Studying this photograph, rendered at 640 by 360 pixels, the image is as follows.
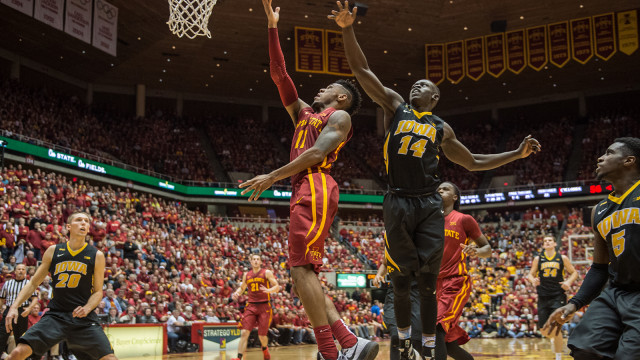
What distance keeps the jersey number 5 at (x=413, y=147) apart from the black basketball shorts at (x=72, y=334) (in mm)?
3495

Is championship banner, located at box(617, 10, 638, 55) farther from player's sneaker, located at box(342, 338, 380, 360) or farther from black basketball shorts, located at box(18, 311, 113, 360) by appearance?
black basketball shorts, located at box(18, 311, 113, 360)

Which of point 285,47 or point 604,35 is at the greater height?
point 285,47

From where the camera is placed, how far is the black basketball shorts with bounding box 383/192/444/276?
5.30 m

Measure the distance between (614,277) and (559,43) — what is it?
27092mm

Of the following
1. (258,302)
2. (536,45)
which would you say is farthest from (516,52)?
(258,302)

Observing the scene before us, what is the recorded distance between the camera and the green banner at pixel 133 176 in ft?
84.9

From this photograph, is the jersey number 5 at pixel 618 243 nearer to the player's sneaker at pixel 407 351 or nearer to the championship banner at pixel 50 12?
the player's sneaker at pixel 407 351

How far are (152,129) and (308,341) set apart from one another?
20.6 meters

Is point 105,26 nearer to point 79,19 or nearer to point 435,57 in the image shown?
point 79,19

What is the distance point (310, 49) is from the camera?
2930 centimetres

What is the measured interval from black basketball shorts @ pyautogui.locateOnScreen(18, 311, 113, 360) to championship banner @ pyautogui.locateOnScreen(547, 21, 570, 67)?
27.0 meters

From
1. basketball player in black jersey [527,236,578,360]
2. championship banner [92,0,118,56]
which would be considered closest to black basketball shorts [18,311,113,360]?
basketball player in black jersey [527,236,578,360]

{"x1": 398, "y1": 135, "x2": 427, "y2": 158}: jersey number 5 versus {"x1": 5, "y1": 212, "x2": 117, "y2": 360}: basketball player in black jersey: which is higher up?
{"x1": 398, "y1": 135, "x2": 427, "y2": 158}: jersey number 5

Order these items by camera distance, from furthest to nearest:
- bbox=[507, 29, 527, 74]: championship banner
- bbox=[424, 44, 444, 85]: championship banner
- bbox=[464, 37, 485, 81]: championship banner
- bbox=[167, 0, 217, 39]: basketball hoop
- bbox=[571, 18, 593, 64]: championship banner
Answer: bbox=[424, 44, 444, 85]: championship banner < bbox=[464, 37, 485, 81]: championship banner < bbox=[507, 29, 527, 74]: championship banner < bbox=[571, 18, 593, 64]: championship banner < bbox=[167, 0, 217, 39]: basketball hoop
